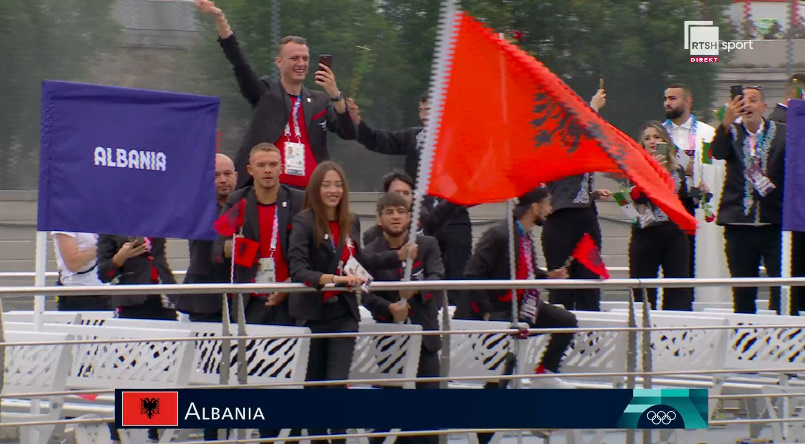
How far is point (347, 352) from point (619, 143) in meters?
1.66

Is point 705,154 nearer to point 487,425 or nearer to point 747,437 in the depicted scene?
point 747,437

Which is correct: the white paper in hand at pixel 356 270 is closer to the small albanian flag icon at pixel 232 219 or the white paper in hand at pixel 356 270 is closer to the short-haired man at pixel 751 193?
the small albanian flag icon at pixel 232 219

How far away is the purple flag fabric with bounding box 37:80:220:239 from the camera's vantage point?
744cm

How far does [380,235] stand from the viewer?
24.4ft

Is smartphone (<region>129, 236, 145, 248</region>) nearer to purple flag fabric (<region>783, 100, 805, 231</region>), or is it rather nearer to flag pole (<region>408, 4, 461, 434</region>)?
flag pole (<region>408, 4, 461, 434</region>)

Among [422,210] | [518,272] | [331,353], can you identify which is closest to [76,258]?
[422,210]

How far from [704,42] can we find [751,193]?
27.8 feet

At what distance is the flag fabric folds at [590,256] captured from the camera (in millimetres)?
7809

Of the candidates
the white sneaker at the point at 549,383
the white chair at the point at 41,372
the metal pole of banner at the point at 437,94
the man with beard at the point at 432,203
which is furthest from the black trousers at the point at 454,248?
the white chair at the point at 41,372

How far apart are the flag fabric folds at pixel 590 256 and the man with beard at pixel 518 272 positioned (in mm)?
233

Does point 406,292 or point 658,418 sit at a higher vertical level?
point 406,292

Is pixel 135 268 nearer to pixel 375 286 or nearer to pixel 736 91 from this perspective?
pixel 375 286

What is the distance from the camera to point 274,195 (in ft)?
24.3

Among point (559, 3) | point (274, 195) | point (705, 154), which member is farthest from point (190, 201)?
point (559, 3)
